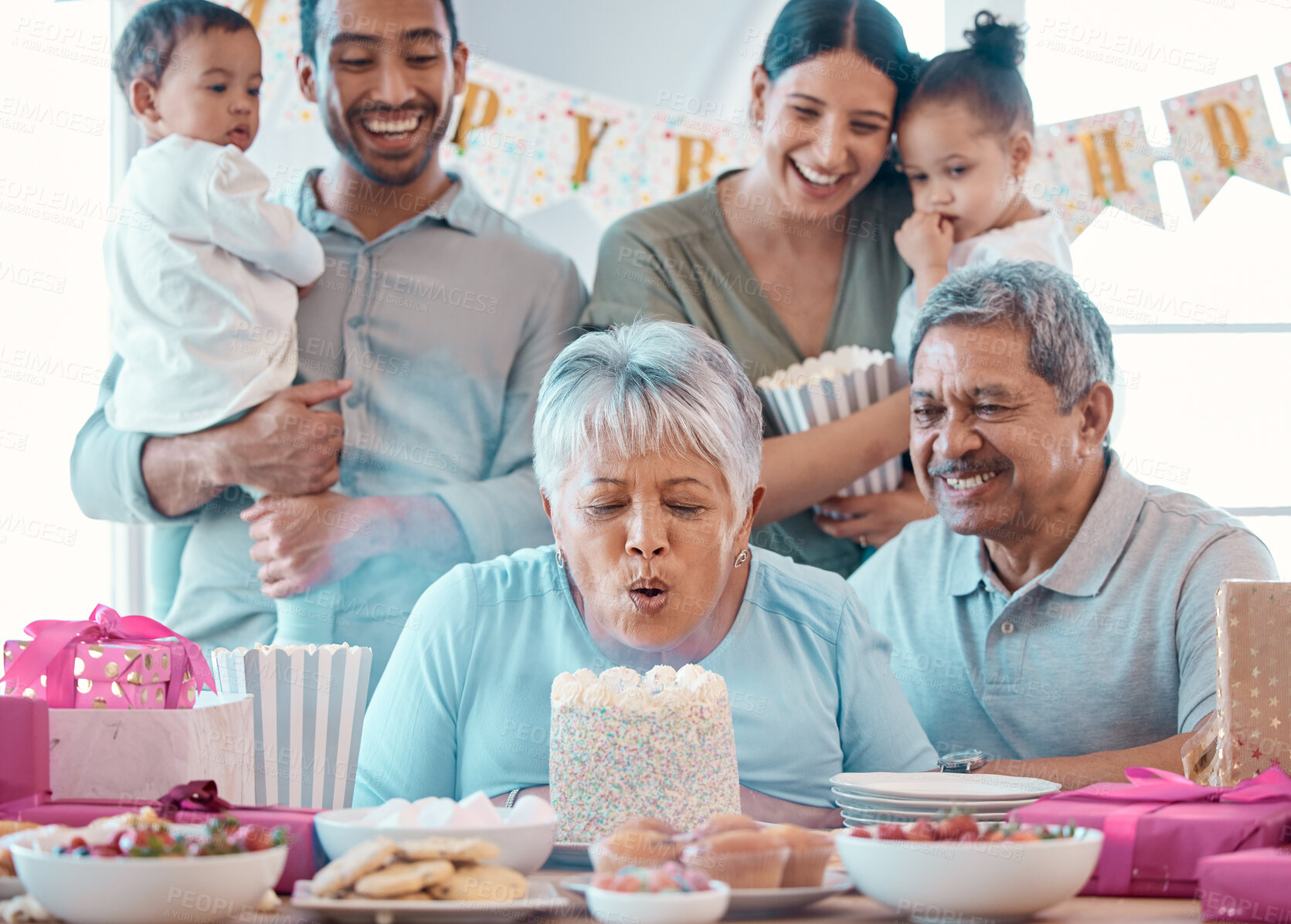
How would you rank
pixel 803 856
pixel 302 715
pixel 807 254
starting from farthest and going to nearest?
pixel 807 254 < pixel 302 715 < pixel 803 856

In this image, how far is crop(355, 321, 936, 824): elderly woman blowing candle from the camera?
4.98 feet

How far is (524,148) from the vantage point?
2.73 metres

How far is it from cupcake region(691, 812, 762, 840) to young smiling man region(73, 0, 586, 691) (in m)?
1.65

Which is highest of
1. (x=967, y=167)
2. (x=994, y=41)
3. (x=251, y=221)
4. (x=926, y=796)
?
(x=994, y=41)

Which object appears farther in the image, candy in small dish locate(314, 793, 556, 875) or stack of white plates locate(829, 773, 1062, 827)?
stack of white plates locate(829, 773, 1062, 827)

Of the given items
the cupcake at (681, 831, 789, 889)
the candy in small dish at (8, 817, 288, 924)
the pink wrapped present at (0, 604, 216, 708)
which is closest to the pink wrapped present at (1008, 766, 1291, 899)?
the cupcake at (681, 831, 789, 889)

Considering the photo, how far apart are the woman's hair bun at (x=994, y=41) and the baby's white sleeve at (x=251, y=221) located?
5.08 feet

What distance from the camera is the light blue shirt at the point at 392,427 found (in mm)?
2553

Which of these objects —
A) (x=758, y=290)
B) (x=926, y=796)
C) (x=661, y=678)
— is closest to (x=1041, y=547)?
(x=758, y=290)

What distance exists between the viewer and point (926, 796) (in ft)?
3.98

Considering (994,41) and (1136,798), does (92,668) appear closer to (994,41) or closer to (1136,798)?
(1136,798)

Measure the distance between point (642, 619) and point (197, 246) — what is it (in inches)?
55.7

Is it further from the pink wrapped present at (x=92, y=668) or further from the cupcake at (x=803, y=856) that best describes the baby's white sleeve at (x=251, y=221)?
the cupcake at (x=803, y=856)

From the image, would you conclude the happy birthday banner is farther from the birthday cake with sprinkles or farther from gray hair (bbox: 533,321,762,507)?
the birthday cake with sprinkles
